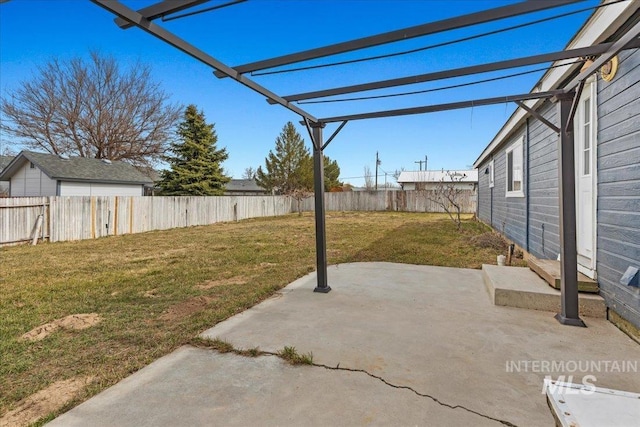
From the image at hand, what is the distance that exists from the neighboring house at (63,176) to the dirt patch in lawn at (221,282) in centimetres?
1366

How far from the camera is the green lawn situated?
227cm

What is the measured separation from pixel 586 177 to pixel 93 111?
22.9 metres

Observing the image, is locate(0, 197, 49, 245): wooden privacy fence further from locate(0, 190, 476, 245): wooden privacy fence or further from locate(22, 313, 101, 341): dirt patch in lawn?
locate(22, 313, 101, 341): dirt patch in lawn

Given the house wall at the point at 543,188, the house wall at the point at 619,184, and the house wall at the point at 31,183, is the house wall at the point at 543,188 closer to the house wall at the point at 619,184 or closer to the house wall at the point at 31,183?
the house wall at the point at 619,184

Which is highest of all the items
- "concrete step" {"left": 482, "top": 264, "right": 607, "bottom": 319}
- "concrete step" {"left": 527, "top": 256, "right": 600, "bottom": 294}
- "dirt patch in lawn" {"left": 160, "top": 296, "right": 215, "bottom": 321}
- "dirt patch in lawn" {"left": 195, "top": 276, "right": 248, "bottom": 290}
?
"concrete step" {"left": 527, "top": 256, "right": 600, "bottom": 294}

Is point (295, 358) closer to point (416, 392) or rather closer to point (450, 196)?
point (416, 392)

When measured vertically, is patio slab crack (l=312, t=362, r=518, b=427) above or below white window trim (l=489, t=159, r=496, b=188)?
below

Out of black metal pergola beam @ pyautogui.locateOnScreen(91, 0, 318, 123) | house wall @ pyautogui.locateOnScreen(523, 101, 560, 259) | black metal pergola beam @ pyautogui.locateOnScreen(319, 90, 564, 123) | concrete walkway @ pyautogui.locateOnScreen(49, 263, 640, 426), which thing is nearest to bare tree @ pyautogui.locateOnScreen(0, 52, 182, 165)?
black metal pergola beam @ pyautogui.locateOnScreen(319, 90, 564, 123)

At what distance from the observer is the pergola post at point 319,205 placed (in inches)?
148

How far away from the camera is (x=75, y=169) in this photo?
48.2 ft

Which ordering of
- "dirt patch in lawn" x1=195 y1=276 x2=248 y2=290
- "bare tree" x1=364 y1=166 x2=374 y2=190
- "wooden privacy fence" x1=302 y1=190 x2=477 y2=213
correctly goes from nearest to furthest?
"dirt patch in lawn" x1=195 y1=276 x2=248 y2=290, "wooden privacy fence" x1=302 y1=190 x2=477 y2=213, "bare tree" x1=364 y1=166 x2=374 y2=190

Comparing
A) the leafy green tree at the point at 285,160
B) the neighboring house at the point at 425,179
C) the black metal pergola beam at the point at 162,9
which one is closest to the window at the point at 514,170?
the black metal pergola beam at the point at 162,9

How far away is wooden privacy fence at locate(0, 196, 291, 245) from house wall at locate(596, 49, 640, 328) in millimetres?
11360

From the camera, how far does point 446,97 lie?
12.0 feet
